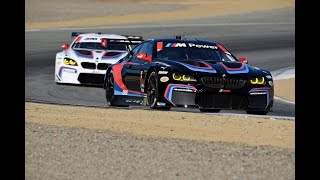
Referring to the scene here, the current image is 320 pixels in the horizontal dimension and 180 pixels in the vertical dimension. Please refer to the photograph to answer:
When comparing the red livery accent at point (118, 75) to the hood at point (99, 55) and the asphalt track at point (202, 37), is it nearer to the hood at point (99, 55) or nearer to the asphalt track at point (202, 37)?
the asphalt track at point (202, 37)

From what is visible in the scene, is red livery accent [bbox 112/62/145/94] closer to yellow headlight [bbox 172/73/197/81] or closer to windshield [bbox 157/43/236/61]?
windshield [bbox 157/43/236/61]

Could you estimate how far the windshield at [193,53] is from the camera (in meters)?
14.4

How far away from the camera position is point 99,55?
19.4 metres

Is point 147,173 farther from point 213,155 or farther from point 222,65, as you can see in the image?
point 222,65

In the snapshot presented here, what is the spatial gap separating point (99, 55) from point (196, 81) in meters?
6.35

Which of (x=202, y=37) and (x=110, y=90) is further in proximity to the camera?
(x=202, y=37)

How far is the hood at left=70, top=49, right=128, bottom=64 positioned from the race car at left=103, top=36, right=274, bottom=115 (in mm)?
4685

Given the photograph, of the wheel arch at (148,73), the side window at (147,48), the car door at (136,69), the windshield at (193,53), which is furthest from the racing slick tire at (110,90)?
the windshield at (193,53)

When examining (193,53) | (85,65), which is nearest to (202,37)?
(85,65)

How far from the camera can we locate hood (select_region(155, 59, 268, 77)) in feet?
44.3

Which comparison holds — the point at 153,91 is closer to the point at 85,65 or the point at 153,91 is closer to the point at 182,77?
the point at 182,77

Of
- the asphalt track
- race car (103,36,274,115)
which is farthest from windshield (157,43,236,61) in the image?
the asphalt track

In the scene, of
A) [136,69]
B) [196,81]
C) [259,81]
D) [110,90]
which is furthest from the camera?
[110,90]
